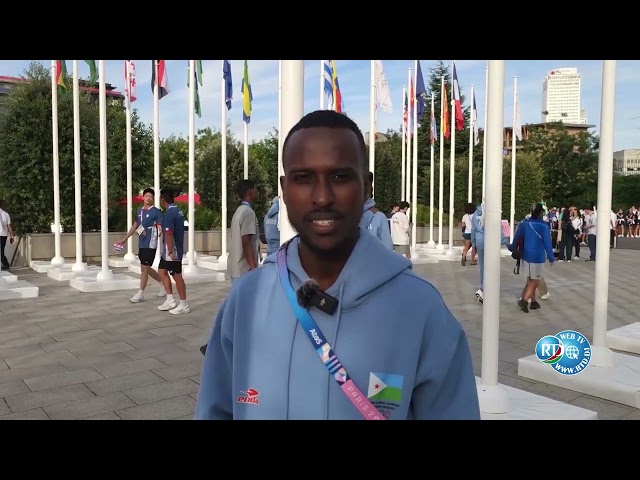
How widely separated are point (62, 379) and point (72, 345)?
1418 mm

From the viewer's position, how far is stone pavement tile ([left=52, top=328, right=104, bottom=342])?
6922 millimetres

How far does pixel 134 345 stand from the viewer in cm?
655

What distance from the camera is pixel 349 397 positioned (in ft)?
4.16

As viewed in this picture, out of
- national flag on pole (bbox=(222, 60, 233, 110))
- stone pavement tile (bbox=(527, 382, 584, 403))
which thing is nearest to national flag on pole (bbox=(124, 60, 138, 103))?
national flag on pole (bbox=(222, 60, 233, 110))

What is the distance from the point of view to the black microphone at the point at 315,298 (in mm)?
1296

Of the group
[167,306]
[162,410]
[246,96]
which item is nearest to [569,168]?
[246,96]

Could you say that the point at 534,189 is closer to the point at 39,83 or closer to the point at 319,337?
the point at 39,83

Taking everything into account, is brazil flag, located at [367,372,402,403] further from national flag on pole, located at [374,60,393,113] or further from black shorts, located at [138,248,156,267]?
national flag on pole, located at [374,60,393,113]

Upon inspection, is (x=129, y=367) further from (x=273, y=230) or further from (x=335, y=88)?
(x=335, y=88)

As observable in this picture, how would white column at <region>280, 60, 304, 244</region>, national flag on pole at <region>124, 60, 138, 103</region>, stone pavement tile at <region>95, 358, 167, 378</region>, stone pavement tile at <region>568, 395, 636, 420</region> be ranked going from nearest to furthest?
white column at <region>280, 60, 304, 244</region> → stone pavement tile at <region>568, 395, 636, 420</region> → stone pavement tile at <region>95, 358, 167, 378</region> → national flag on pole at <region>124, 60, 138, 103</region>

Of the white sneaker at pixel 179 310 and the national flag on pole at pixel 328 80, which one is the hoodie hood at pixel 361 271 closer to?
the white sneaker at pixel 179 310

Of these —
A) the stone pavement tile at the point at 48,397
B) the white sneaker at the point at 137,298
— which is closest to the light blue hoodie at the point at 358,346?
the stone pavement tile at the point at 48,397

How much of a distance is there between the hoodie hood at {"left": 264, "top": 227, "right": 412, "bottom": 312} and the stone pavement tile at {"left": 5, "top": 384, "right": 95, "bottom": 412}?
4036mm
